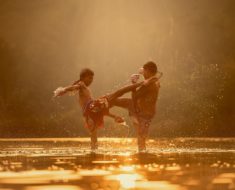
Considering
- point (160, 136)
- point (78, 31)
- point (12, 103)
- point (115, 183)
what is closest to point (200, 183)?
point (115, 183)

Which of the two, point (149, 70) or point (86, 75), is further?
point (86, 75)

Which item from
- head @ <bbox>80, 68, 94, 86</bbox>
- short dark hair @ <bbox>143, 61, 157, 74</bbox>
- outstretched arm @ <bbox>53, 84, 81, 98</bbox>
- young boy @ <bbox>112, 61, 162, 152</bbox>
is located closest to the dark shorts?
young boy @ <bbox>112, 61, 162, 152</bbox>

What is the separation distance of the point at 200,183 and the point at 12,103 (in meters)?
35.7

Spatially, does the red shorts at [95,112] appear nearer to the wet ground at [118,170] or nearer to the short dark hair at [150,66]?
the wet ground at [118,170]

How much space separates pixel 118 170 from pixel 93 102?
626cm

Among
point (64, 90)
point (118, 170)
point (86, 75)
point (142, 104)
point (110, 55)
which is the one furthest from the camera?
point (110, 55)

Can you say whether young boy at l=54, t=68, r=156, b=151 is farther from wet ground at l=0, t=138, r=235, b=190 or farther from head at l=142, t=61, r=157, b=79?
wet ground at l=0, t=138, r=235, b=190

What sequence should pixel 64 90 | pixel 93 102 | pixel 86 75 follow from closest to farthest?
pixel 93 102 → pixel 64 90 → pixel 86 75

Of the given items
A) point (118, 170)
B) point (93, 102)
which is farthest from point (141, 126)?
point (118, 170)

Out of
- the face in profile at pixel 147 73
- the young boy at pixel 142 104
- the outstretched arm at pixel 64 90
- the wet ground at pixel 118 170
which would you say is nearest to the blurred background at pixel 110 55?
the outstretched arm at pixel 64 90

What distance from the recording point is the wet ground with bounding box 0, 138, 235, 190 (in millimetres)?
12383

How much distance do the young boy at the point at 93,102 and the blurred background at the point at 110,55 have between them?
55.9 ft

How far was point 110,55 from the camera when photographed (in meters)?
54.1

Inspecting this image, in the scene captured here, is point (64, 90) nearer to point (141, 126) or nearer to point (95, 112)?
point (95, 112)
